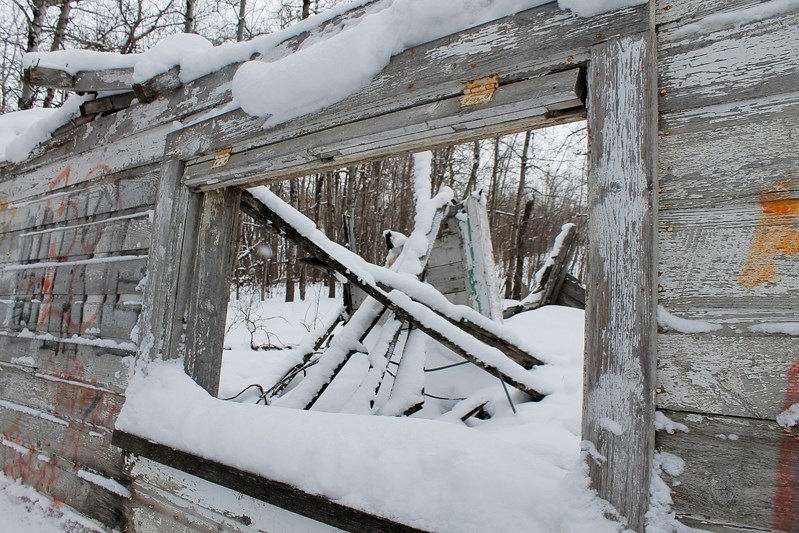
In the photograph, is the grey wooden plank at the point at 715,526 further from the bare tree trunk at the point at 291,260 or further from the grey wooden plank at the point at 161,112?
the bare tree trunk at the point at 291,260

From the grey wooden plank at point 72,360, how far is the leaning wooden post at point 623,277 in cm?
220

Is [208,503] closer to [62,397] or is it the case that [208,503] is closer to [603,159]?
[62,397]

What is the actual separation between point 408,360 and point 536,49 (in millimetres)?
2430

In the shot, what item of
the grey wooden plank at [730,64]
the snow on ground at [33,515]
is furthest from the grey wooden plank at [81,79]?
the grey wooden plank at [730,64]

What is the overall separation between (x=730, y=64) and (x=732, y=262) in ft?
1.53

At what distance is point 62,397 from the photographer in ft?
9.09

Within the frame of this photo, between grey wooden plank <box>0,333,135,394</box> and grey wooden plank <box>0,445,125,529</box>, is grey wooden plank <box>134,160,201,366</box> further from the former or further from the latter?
grey wooden plank <box>0,445,125,529</box>

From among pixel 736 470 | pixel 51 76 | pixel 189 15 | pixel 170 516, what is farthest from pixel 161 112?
pixel 189 15

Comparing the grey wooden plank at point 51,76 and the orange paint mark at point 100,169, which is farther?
the orange paint mark at point 100,169

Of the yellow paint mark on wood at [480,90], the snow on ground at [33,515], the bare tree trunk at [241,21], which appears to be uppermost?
the bare tree trunk at [241,21]

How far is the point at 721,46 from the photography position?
1.14 meters

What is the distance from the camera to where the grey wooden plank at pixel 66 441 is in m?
2.44

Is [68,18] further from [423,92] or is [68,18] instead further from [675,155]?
[675,155]

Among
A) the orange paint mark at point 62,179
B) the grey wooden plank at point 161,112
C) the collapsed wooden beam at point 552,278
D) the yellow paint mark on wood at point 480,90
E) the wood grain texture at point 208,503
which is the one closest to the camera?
the yellow paint mark on wood at point 480,90
